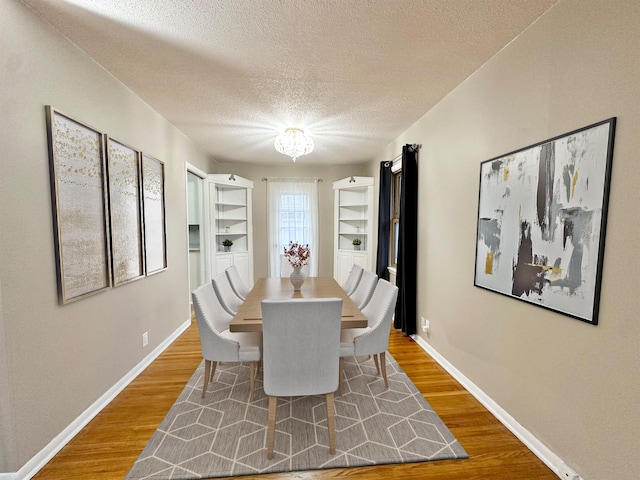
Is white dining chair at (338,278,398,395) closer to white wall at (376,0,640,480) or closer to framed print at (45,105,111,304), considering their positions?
white wall at (376,0,640,480)

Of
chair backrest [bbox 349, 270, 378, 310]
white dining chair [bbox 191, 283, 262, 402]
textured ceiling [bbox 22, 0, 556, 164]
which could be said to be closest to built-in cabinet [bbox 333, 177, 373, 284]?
chair backrest [bbox 349, 270, 378, 310]

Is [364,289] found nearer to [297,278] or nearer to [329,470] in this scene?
[297,278]

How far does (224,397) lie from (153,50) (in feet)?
8.48

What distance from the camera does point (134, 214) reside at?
2.55 m

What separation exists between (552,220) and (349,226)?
3.97 meters

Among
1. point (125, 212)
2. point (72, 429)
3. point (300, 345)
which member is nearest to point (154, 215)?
point (125, 212)

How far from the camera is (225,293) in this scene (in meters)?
2.77

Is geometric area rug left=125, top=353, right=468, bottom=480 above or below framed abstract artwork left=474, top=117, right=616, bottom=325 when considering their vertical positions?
below

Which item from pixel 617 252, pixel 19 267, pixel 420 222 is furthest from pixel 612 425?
pixel 19 267

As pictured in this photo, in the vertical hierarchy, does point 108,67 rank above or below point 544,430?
above

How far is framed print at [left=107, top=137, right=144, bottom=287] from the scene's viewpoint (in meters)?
2.23

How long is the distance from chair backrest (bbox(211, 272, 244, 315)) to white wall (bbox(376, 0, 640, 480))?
210 cm

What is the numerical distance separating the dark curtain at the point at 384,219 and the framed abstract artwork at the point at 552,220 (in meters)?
2.11

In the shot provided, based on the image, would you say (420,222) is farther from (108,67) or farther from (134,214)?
(108,67)
